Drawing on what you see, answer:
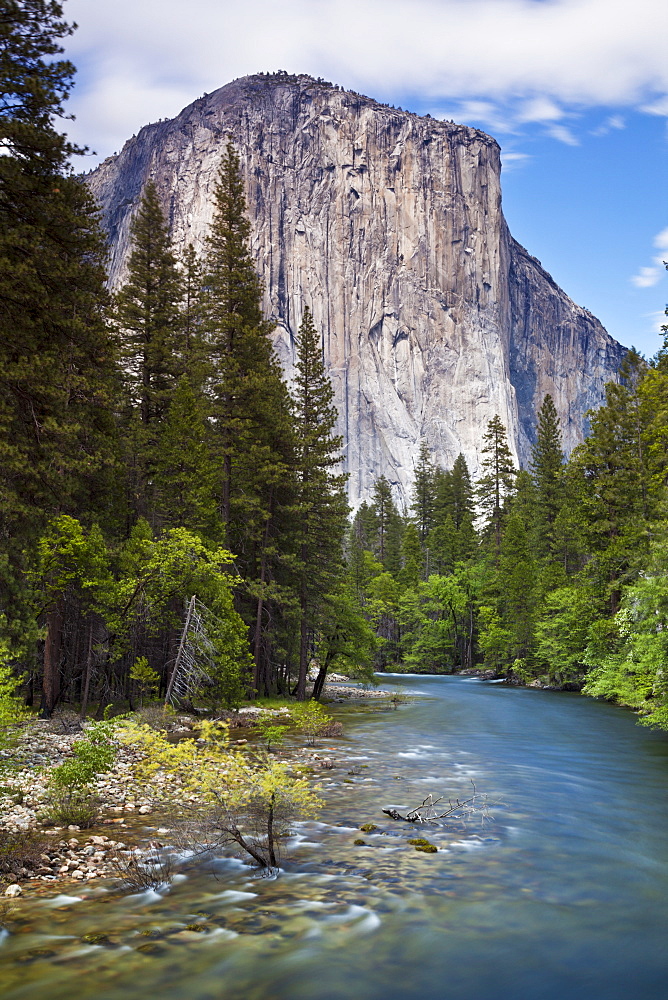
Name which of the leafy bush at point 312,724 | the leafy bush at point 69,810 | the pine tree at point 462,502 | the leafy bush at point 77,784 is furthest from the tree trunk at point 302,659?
the pine tree at point 462,502

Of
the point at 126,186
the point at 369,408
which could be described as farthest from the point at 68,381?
the point at 126,186

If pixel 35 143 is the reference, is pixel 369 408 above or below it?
above

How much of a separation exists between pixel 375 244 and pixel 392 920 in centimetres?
13722

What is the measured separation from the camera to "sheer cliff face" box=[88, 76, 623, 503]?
124625 mm

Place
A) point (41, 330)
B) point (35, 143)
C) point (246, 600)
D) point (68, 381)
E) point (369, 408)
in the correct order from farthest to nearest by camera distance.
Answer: point (369, 408) < point (246, 600) < point (68, 381) < point (41, 330) < point (35, 143)

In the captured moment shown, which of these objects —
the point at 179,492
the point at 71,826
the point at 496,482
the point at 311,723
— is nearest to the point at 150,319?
the point at 179,492

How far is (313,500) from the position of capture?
28.5 meters

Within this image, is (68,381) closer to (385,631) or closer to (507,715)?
(507,715)

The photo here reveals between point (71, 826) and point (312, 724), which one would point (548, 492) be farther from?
point (71, 826)

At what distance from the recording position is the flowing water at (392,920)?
19.8ft

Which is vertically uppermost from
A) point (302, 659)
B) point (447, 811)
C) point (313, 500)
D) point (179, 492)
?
point (313, 500)

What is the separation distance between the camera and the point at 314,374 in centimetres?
2958

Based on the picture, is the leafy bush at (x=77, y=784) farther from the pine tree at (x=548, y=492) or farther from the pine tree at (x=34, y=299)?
Result: the pine tree at (x=548, y=492)

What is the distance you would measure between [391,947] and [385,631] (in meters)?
62.3
